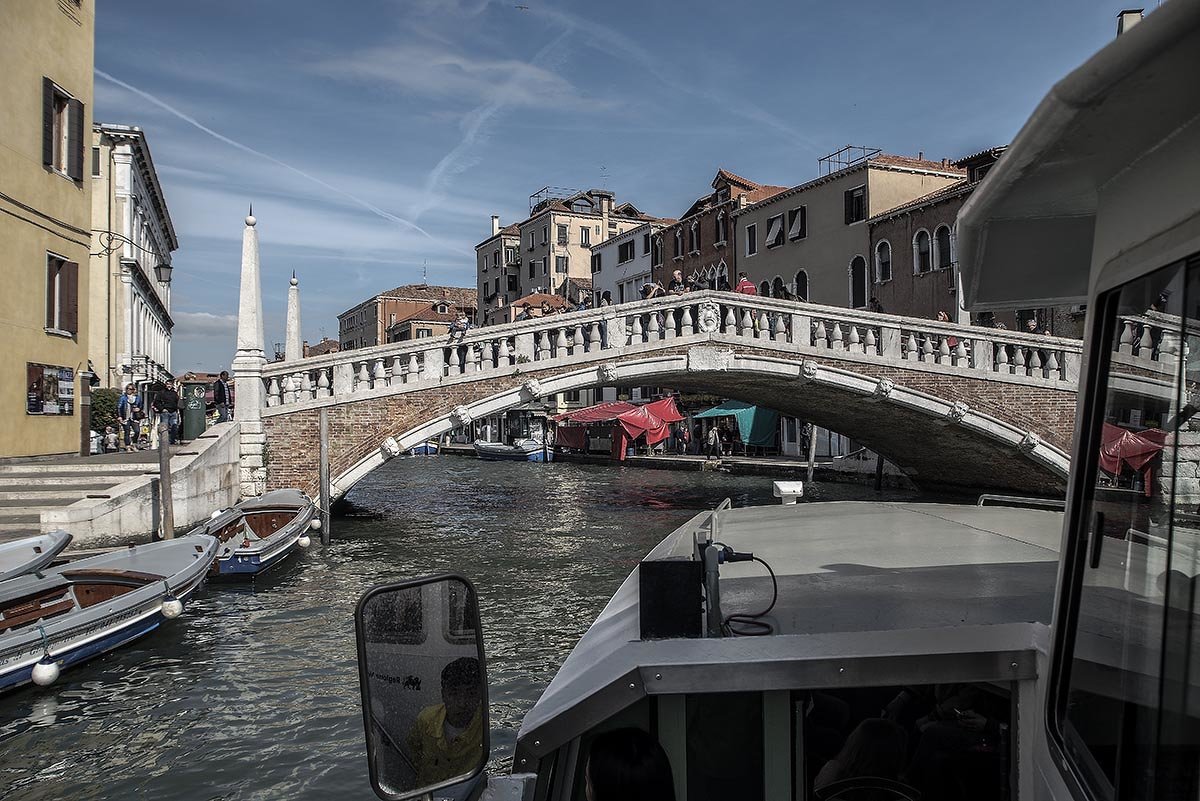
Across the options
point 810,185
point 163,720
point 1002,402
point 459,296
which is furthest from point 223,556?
point 459,296

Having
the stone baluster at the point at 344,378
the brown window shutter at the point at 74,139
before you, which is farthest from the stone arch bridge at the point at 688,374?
the brown window shutter at the point at 74,139

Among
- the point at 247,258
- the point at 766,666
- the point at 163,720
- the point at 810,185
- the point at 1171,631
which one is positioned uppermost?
the point at 810,185

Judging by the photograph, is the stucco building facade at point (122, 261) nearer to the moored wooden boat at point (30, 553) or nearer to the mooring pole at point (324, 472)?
the mooring pole at point (324, 472)

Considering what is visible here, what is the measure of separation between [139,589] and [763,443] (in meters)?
20.2

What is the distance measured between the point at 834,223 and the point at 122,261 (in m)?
15.4

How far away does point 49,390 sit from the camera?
1077 centimetres

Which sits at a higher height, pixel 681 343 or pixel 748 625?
pixel 681 343

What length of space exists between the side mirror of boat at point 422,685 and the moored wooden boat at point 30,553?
6120mm

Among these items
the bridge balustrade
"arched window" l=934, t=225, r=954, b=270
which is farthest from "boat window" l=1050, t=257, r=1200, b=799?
"arched window" l=934, t=225, r=954, b=270

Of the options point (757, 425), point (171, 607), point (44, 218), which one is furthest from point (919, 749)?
point (757, 425)

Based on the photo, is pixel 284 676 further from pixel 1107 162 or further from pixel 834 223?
pixel 834 223

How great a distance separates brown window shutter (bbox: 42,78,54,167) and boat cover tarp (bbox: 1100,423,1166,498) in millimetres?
12031

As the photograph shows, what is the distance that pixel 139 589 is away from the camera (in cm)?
655

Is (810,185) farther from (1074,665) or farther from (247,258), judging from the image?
(1074,665)
